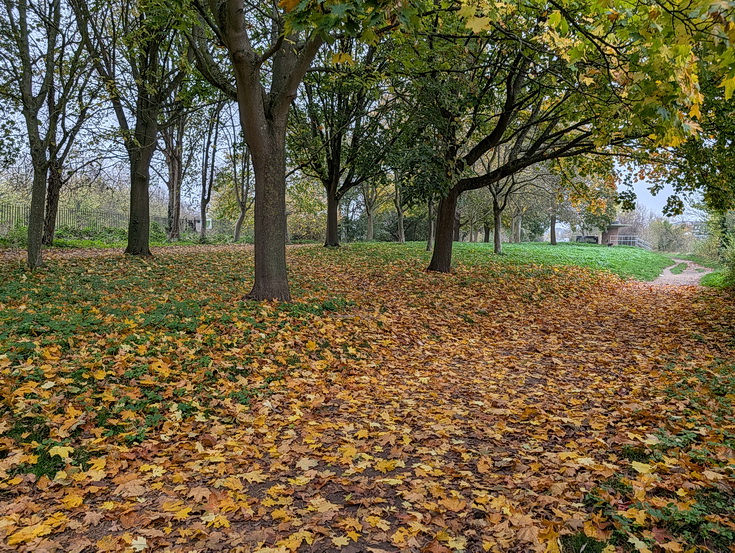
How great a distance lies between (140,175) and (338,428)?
11261 mm

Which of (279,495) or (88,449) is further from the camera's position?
(88,449)

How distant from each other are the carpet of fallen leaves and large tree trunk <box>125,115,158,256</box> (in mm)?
4465

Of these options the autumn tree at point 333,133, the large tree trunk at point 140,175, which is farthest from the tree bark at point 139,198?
the autumn tree at point 333,133

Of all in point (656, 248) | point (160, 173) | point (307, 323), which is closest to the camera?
point (307, 323)

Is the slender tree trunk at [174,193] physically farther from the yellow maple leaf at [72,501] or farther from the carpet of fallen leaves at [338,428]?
the yellow maple leaf at [72,501]

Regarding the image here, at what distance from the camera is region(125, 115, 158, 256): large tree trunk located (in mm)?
12510

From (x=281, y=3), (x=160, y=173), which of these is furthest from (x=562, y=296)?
(x=160, y=173)

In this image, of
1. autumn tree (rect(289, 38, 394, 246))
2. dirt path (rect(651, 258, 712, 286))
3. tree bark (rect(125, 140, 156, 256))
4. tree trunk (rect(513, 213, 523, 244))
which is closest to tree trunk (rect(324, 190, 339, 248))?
autumn tree (rect(289, 38, 394, 246))

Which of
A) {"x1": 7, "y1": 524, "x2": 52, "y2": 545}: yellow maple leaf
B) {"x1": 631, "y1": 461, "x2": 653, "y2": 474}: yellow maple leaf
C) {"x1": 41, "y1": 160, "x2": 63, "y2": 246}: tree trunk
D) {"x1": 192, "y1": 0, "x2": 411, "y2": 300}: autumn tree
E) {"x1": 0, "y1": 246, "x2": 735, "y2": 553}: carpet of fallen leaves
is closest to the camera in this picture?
{"x1": 7, "y1": 524, "x2": 52, "y2": 545}: yellow maple leaf

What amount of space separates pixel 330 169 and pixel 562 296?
11065 millimetres

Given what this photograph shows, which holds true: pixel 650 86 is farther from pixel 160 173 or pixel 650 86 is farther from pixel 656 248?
pixel 656 248

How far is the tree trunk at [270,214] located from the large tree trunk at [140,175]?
6.36 meters

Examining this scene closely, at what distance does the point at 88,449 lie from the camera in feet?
11.9

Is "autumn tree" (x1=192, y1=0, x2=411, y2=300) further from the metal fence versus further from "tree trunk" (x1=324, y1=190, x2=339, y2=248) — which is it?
the metal fence
